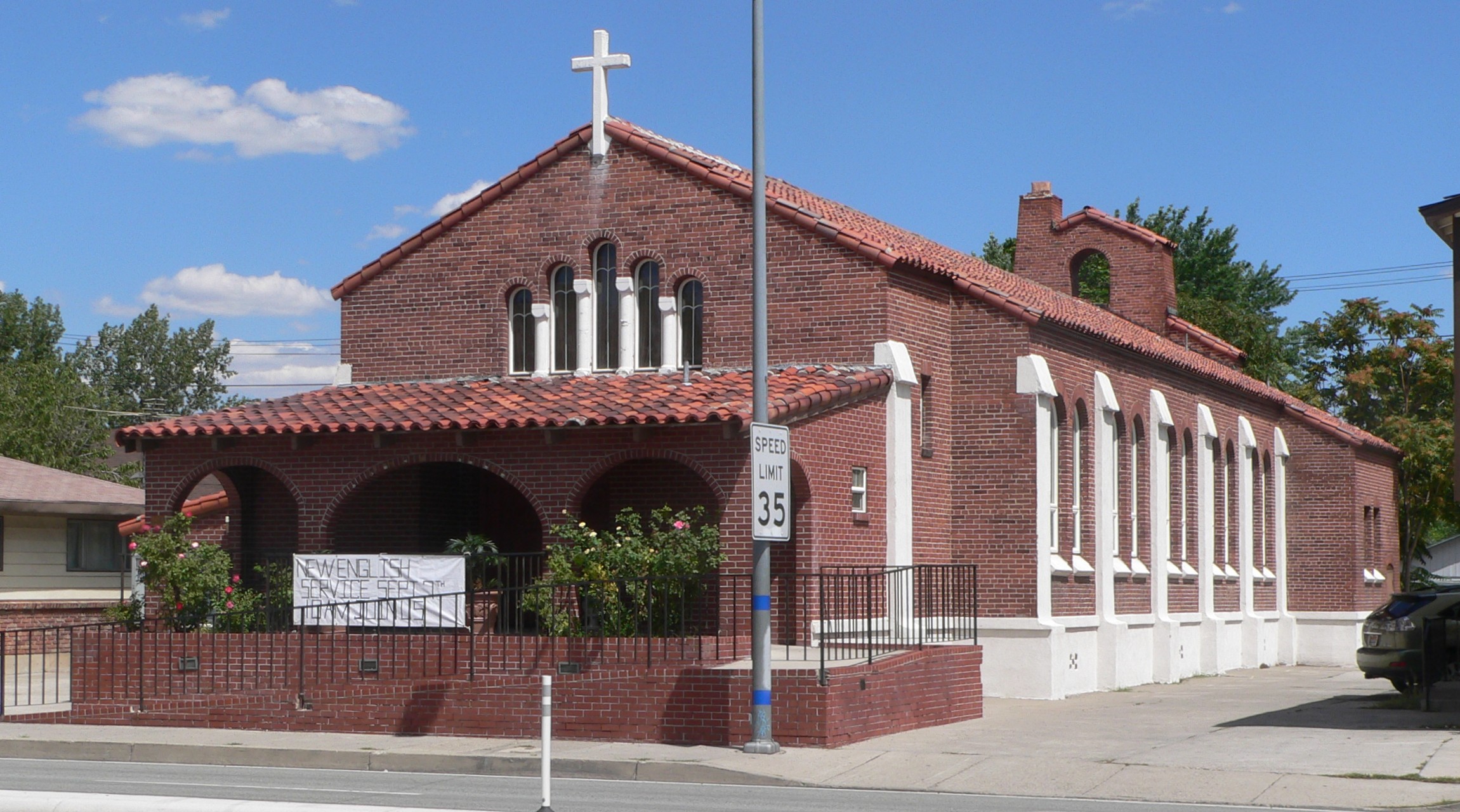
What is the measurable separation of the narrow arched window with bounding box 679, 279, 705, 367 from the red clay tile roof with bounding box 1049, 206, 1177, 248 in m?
16.7

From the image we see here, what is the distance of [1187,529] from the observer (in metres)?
32.2

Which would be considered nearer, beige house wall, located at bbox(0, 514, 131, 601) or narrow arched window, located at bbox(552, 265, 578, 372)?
narrow arched window, located at bbox(552, 265, 578, 372)

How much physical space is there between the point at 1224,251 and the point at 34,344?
49.9 meters

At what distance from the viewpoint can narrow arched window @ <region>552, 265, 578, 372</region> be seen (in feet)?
81.7

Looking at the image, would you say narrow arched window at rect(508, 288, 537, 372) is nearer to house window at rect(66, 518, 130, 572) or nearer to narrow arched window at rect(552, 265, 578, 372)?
narrow arched window at rect(552, 265, 578, 372)

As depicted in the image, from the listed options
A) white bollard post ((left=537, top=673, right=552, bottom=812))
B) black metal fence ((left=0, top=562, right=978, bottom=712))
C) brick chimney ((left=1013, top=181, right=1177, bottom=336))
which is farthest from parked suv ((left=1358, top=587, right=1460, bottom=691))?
brick chimney ((left=1013, top=181, right=1177, bottom=336))

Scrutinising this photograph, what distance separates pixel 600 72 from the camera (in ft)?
80.3

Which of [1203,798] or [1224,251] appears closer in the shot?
[1203,798]

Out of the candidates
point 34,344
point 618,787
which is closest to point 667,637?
point 618,787

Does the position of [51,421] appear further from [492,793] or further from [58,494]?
[492,793]

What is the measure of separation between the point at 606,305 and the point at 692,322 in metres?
1.31

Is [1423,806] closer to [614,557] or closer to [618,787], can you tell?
[618,787]

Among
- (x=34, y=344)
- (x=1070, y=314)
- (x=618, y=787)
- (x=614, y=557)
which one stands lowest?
(x=618, y=787)

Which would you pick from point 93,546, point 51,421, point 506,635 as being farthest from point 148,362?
point 506,635
